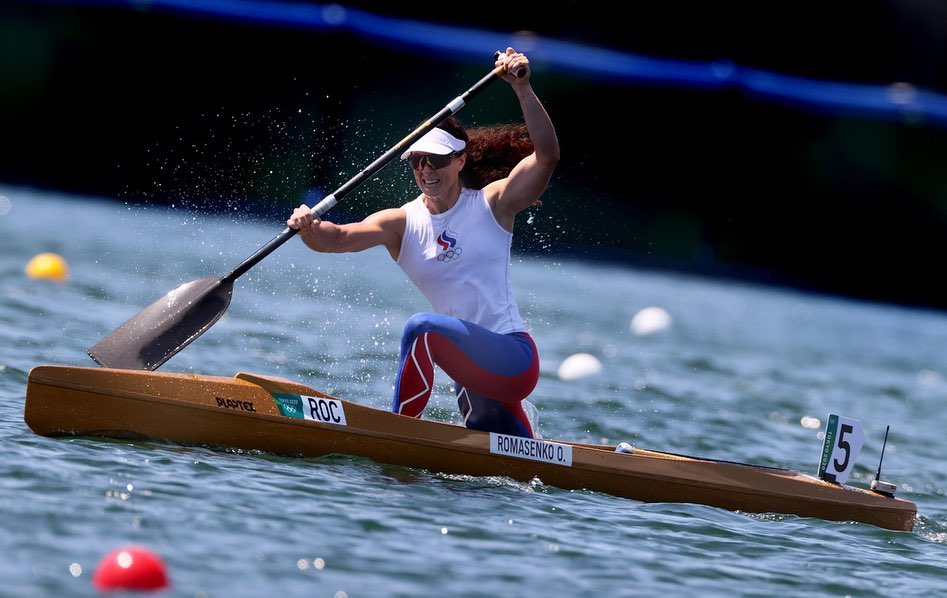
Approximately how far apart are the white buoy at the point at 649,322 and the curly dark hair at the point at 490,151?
347 inches

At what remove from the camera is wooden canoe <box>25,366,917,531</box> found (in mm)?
5586

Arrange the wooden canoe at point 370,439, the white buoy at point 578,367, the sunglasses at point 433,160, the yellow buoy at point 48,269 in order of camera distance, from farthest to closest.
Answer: the yellow buoy at point 48,269
the white buoy at point 578,367
the sunglasses at point 433,160
the wooden canoe at point 370,439

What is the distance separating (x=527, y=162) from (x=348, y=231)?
893 mm

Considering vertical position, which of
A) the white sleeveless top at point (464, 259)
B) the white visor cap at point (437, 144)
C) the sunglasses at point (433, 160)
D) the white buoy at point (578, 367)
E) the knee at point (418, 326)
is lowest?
the knee at point (418, 326)

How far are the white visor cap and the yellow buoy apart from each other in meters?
6.79

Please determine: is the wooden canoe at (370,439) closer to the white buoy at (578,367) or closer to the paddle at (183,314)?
the paddle at (183,314)

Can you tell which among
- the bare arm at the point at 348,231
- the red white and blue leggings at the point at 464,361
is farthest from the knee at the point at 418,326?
the bare arm at the point at 348,231

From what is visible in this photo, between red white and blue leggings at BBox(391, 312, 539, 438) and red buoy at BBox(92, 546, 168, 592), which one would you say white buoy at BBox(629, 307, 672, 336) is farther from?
red buoy at BBox(92, 546, 168, 592)

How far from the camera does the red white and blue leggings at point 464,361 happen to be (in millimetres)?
5730

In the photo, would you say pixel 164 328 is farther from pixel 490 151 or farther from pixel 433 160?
pixel 490 151

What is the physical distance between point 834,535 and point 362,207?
856cm

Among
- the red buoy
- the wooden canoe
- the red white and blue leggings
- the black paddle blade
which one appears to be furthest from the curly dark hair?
the red buoy

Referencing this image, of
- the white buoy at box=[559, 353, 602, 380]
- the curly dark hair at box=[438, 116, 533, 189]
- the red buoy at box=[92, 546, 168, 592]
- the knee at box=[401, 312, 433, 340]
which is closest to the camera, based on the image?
the red buoy at box=[92, 546, 168, 592]

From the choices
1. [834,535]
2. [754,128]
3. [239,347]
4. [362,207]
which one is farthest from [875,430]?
[754,128]
